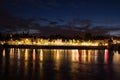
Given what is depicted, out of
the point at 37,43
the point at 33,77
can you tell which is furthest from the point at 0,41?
the point at 33,77

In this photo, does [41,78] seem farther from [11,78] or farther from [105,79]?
[105,79]

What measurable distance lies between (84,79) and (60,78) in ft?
5.59

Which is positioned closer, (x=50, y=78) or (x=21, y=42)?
(x=50, y=78)

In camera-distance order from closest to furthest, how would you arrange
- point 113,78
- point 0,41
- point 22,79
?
point 22,79 → point 113,78 → point 0,41

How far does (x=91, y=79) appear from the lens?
20938 mm

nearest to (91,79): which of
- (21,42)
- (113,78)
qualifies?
(113,78)

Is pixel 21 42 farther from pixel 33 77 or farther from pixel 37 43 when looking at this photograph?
pixel 33 77

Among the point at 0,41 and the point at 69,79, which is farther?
the point at 0,41

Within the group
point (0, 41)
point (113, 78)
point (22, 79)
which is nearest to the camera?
point (22, 79)

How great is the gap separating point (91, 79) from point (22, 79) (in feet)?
15.7

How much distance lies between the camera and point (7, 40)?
19962 centimetres

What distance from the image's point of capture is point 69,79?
2081 centimetres

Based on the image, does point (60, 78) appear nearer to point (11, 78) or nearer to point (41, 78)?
point (41, 78)

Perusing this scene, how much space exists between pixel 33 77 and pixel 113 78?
228 inches
